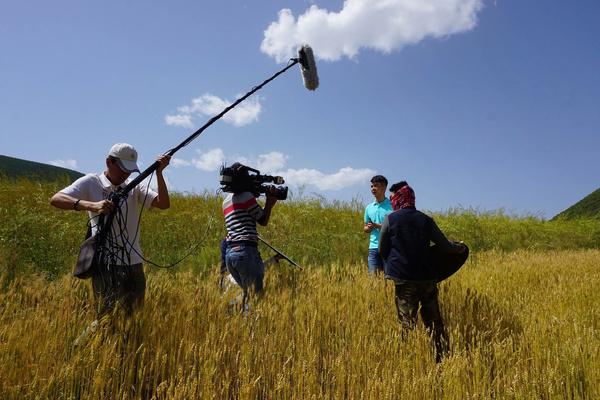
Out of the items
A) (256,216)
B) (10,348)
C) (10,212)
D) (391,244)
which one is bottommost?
(10,348)

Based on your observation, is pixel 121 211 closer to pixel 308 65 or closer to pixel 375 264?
pixel 308 65

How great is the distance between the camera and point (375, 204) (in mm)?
5617

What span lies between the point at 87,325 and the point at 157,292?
3.05 feet

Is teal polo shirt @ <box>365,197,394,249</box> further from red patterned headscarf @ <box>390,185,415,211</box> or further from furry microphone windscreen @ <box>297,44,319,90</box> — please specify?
furry microphone windscreen @ <box>297,44,319,90</box>

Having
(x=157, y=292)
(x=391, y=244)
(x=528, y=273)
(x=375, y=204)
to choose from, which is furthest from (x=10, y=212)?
(x=528, y=273)

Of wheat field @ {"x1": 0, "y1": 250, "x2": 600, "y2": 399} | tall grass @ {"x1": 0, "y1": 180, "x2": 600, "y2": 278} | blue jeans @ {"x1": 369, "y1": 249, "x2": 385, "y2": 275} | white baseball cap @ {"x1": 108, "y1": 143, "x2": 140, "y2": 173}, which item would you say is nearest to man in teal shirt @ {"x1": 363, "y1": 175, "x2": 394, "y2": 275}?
blue jeans @ {"x1": 369, "y1": 249, "x2": 385, "y2": 275}

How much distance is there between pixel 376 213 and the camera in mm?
5453

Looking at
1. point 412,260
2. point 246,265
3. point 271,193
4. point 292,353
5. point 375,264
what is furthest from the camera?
point 375,264

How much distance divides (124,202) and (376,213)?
3.56 meters

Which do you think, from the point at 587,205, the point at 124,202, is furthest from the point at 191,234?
the point at 587,205

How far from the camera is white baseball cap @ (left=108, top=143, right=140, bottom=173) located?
297cm

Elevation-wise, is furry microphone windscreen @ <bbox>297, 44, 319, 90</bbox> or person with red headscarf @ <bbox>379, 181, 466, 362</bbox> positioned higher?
furry microphone windscreen @ <bbox>297, 44, 319, 90</bbox>

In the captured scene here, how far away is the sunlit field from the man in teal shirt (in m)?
0.37

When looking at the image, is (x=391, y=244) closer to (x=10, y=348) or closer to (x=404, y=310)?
(x=404, y=310)
